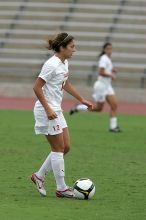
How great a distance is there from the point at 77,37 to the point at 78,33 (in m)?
0.24

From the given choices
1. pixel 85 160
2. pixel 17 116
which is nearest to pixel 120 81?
pixel 17 116

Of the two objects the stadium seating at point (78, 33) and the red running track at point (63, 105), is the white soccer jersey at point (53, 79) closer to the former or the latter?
the red running track at point (63, 105)

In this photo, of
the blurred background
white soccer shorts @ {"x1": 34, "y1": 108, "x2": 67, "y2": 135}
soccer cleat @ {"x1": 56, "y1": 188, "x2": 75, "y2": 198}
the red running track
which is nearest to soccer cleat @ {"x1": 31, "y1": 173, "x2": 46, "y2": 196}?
soccer cleat @ {"x1": 56, "y1": 188, "x2": 75, "y2": 198}

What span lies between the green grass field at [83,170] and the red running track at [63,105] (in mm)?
4150

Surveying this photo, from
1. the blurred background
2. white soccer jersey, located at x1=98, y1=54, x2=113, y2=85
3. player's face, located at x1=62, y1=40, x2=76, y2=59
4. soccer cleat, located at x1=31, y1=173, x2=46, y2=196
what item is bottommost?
the blurred background

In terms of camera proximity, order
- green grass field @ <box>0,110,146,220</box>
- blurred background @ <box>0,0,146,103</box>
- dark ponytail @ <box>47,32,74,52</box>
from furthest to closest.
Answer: blurred background @ <box>0,0,146,103</box> < dark ponytail @ <box>47,32,74,52</box> < green grass field @ <box>0,110,146,220</box>

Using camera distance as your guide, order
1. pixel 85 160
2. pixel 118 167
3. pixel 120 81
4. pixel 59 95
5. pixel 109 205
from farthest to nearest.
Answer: pixel 120 81, pixel 85 160, pixel 118 167, pixel 59 95, pixel 109 205

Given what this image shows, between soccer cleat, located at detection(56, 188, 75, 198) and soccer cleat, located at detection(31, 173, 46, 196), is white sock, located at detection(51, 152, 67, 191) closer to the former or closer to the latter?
soccer cleat, located at detection(56, 188, 75, 198)

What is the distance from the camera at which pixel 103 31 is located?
3366 centimetres

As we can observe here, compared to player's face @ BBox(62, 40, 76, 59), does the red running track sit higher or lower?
lower

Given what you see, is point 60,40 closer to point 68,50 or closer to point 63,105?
point 68,50

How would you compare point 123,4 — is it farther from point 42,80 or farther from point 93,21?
point 42,80

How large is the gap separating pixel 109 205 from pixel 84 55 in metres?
23.4

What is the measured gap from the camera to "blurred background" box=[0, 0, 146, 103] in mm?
30453
